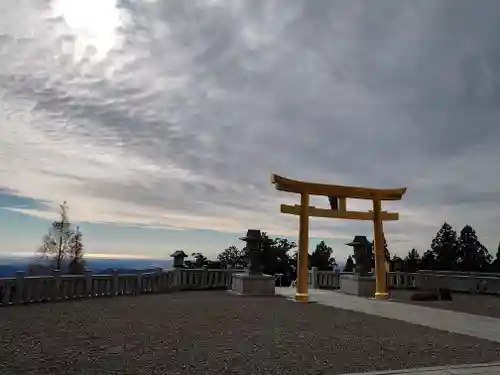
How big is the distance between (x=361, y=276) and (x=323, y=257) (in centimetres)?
1282

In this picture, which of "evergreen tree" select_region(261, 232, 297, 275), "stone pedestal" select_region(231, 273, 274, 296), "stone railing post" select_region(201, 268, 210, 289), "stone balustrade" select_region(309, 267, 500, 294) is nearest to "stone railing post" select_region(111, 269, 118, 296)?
"stone pedestal" select_region(231, 273, 274, 296)

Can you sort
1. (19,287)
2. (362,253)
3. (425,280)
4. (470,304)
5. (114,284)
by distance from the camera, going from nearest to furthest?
(19,287), (470,304), (114,284), (362,253), (425,280)

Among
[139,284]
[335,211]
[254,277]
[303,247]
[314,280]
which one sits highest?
[335,211]

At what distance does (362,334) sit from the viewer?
664 centimetres

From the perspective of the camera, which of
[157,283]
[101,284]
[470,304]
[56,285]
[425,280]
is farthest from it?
[425,280]

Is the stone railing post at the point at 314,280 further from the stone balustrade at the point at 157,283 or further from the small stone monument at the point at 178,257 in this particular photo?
the small stone monument at the point at 178,257

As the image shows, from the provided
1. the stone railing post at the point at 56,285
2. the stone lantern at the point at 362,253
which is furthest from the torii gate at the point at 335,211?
the stone railing post at the point at 56,285

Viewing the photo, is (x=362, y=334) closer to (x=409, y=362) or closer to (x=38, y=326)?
(x=409, y=362)

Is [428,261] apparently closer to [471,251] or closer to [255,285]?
[471,251]

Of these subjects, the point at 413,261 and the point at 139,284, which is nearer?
the point at 139,284

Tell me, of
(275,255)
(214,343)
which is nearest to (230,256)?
(275,255)

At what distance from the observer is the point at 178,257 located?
1534cm

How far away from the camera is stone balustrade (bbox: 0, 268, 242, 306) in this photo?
9641 mm

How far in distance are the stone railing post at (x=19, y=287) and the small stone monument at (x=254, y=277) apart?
571cm
